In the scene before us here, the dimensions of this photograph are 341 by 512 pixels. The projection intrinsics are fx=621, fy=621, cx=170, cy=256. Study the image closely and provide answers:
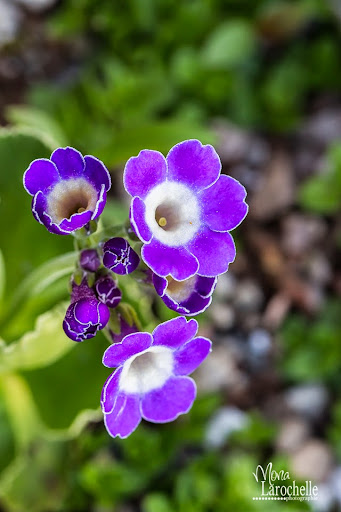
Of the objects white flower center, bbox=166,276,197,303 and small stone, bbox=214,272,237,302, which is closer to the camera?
white flower center, bbox=166,276,197,303

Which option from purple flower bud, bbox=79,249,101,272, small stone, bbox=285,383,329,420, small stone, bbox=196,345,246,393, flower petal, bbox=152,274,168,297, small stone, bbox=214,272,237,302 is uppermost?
purple flower bud, bbox=79,249,101,272

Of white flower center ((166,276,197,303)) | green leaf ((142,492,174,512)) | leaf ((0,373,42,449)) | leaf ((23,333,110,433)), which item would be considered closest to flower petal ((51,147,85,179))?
white flower center ((166,276,197,303))

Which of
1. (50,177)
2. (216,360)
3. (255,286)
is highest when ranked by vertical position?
(50,177)

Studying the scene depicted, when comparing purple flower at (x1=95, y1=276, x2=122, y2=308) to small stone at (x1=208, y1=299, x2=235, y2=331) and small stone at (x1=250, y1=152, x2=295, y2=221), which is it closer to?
small stone at (x1=208, y1=299, x2=235, y2=331)

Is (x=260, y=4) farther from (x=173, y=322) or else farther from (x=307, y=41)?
(x=173, y=322)

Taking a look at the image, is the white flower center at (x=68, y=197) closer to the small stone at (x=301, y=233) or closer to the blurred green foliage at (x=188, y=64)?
the blurred green foliage at (x=188, y=64)

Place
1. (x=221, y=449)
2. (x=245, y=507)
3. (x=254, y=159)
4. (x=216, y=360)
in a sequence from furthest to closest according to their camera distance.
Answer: (x=254, y=159)
(x=216, y=360)
(x=221, y=449)
(x=245, y=507)

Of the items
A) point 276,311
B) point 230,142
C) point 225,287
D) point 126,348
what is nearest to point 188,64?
point 230,142

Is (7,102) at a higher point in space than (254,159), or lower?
higher

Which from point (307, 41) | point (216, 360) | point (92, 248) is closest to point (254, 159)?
point (307, 41)
